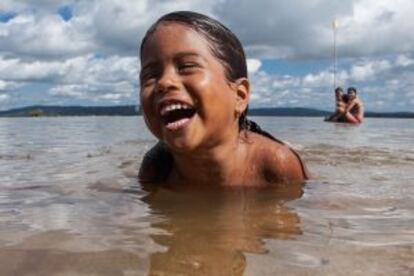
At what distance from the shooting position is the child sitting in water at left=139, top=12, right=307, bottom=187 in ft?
11.7

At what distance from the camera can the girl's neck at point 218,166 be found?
4.18 metres

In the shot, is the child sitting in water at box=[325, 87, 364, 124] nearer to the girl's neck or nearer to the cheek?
the girl's neck

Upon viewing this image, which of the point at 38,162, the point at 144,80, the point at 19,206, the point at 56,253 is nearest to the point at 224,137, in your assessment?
the point at 144,80

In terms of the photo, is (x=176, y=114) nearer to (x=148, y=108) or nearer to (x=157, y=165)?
(x=148, y=108)

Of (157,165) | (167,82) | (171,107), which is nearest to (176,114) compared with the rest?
(171,107)

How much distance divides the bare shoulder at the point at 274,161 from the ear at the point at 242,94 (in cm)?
38

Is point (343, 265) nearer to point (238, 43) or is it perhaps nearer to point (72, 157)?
point (238, 43)

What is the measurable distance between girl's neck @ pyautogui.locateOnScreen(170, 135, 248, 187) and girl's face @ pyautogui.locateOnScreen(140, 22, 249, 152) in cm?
38

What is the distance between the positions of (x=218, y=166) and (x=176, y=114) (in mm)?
763

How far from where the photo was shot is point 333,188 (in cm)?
445

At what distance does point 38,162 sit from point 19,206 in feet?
11.2

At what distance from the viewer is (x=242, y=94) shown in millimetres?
4109

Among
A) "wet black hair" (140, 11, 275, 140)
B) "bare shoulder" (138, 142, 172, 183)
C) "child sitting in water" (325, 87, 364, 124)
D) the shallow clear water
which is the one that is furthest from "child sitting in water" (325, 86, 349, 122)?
"wet black hair" (140, 11, 275, 140)

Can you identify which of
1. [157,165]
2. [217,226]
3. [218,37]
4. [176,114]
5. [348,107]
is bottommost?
[217,226]
